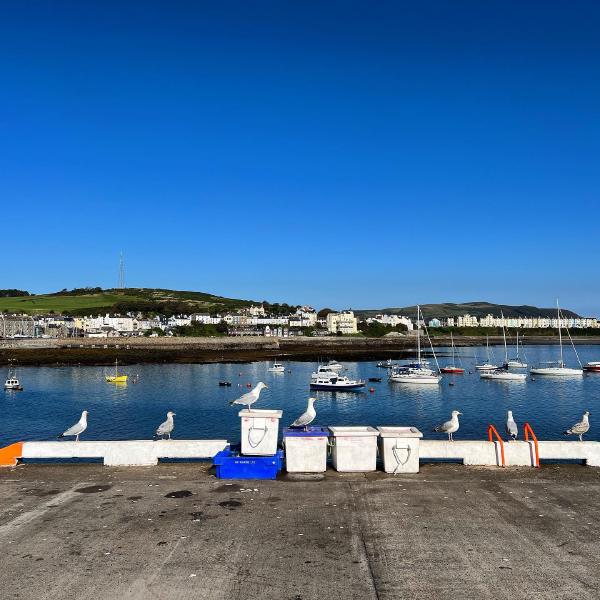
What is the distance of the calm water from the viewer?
158 feet

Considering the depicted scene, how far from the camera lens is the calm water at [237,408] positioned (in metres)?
48.2

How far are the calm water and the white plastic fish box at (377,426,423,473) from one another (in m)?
29.0

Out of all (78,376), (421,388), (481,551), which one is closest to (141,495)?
(481,551)

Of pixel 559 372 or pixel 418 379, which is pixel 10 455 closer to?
pixel 418 379

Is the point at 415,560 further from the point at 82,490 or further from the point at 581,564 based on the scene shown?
the point at 82,490

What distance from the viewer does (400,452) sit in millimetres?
13031

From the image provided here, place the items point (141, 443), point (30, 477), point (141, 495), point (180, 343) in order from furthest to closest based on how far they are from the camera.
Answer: point (180, 343)
point (141, 443)
point (30, 477)
point (141, 495)

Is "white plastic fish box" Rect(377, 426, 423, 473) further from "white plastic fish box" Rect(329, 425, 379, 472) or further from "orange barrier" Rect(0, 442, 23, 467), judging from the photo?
"orange barrier" Rect(0, 442, 23, 467)

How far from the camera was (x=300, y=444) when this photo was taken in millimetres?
12992

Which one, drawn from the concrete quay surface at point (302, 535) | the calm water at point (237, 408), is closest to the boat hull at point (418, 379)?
the calm water at point (237, 408)

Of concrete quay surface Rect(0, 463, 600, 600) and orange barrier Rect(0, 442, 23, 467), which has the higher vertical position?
orange barrier Rect(0, 442, 23, 467)

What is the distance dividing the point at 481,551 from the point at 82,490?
7846mm

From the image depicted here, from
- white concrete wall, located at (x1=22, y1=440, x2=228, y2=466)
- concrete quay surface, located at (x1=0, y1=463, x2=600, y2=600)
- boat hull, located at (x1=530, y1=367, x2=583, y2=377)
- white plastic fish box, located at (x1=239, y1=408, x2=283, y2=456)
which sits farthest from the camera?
boat hull, located at (x1=530, y1=367, x2=583, y2=377)

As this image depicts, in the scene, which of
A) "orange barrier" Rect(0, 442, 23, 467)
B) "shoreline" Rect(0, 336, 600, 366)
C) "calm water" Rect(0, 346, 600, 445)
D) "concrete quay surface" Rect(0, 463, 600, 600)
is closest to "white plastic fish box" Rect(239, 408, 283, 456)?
"concrete quay surface" Rect(0, 463, 600, 600)
